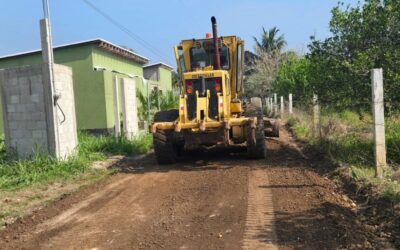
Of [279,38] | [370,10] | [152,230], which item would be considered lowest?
[152,230]

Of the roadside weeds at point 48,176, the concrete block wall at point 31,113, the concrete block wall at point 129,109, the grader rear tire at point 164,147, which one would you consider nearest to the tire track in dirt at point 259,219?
the grader rear tire at point 164,147

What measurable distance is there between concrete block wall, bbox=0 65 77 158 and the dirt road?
8.24ft

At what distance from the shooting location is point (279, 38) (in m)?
57.3

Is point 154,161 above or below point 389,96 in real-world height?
below

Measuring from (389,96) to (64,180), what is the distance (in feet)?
22.5

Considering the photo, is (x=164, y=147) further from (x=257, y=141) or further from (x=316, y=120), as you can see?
(x=316, y=120)

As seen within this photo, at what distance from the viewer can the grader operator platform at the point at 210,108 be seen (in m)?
10.8

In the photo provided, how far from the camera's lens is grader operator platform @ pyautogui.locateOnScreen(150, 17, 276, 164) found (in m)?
10.8

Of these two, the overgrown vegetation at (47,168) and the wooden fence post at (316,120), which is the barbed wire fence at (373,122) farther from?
the overgrown vegetation at (47,168)

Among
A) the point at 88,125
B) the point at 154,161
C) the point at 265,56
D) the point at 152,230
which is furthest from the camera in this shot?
the point at 265,56

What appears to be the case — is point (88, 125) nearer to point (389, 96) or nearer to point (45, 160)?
point (45, 160)

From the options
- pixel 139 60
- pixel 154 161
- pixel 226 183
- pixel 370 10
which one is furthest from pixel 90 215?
pixel 139 60

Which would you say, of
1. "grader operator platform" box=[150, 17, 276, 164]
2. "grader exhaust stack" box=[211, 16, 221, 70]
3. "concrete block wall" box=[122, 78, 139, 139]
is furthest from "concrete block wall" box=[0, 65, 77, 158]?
"concrete block wall" box=[122, 78, 139, 139]

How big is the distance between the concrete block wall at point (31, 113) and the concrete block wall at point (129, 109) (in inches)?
156
